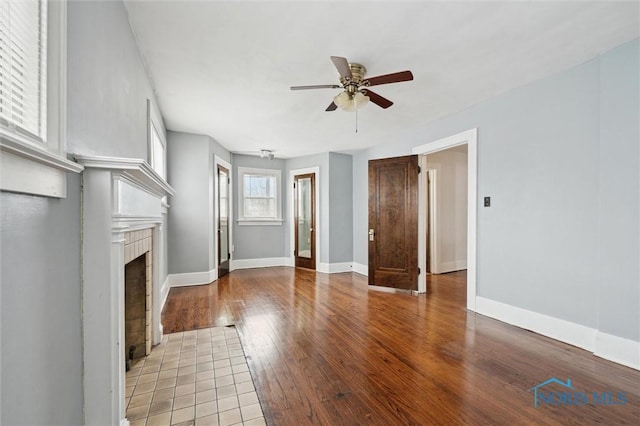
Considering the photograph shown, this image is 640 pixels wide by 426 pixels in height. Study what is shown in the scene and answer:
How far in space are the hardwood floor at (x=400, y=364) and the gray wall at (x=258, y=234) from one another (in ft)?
7.42

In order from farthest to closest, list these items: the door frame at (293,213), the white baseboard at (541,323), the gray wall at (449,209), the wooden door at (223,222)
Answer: the door frame at (293,213)
the gray wall at (449,209)
the wooden door at (223,222)
the white baseboard at (541,323)

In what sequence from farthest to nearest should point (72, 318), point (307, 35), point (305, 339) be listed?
point (305, 339) → point (307, 35) → point (72, 318)

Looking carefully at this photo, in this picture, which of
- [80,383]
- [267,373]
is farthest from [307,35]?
[267,373]

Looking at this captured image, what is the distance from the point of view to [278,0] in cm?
172

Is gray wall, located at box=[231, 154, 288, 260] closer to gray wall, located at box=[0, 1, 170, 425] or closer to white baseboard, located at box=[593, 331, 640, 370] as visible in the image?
gray wall, located at box=[0, 1, 170, 425]

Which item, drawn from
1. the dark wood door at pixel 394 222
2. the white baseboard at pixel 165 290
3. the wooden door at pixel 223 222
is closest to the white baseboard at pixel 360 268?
the dark wood door at pixel 394 222

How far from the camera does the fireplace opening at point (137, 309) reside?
224 cm

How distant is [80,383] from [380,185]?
4111 mm

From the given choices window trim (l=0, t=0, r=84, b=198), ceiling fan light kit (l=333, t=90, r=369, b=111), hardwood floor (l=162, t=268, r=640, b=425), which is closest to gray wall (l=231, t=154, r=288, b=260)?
hardwood floor (l=162, t=268, r=640, b=425)

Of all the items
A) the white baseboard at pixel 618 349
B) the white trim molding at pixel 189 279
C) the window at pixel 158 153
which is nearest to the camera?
the white baseboard at pixel 618 349

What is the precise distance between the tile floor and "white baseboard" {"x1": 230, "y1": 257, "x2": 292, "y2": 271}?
3414mm

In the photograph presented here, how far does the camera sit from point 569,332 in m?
2.54

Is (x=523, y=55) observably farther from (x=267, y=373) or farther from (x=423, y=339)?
(x=267, y=373)

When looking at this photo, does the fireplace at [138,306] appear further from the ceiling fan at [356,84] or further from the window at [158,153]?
the ceiling fan at [356,84]
